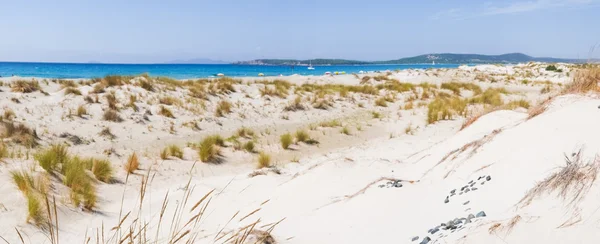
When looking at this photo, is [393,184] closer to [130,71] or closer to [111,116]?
[111,116]

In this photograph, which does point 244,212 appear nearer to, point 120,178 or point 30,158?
point 120,178

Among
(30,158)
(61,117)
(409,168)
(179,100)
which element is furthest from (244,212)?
(179,100)

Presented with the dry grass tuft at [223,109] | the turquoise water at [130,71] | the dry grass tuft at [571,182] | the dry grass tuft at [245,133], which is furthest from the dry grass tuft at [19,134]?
the turquoise water at [130,71]

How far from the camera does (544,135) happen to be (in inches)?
147

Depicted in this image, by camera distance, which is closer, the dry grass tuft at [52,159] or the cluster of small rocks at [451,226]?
the cluster of small rocks at [451,226]

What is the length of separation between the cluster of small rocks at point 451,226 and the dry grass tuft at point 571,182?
35cm

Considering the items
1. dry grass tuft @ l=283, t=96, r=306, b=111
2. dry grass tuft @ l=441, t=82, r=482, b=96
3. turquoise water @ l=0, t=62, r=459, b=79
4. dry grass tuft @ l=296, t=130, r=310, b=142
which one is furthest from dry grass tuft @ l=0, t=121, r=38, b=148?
dry grass tuft @ l=441, t=82, r=482, b=96

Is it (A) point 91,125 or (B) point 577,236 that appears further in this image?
(A) point 91,125

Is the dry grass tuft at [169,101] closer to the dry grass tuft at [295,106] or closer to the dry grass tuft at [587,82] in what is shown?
the dry grass tuft at [295,106]

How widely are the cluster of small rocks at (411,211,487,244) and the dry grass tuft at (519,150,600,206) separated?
35cm

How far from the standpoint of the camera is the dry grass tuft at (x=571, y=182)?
243 centimetres

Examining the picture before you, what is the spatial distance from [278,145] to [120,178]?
390 cm

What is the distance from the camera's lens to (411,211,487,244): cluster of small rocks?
9.15 ft

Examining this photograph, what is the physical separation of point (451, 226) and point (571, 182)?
82cm
